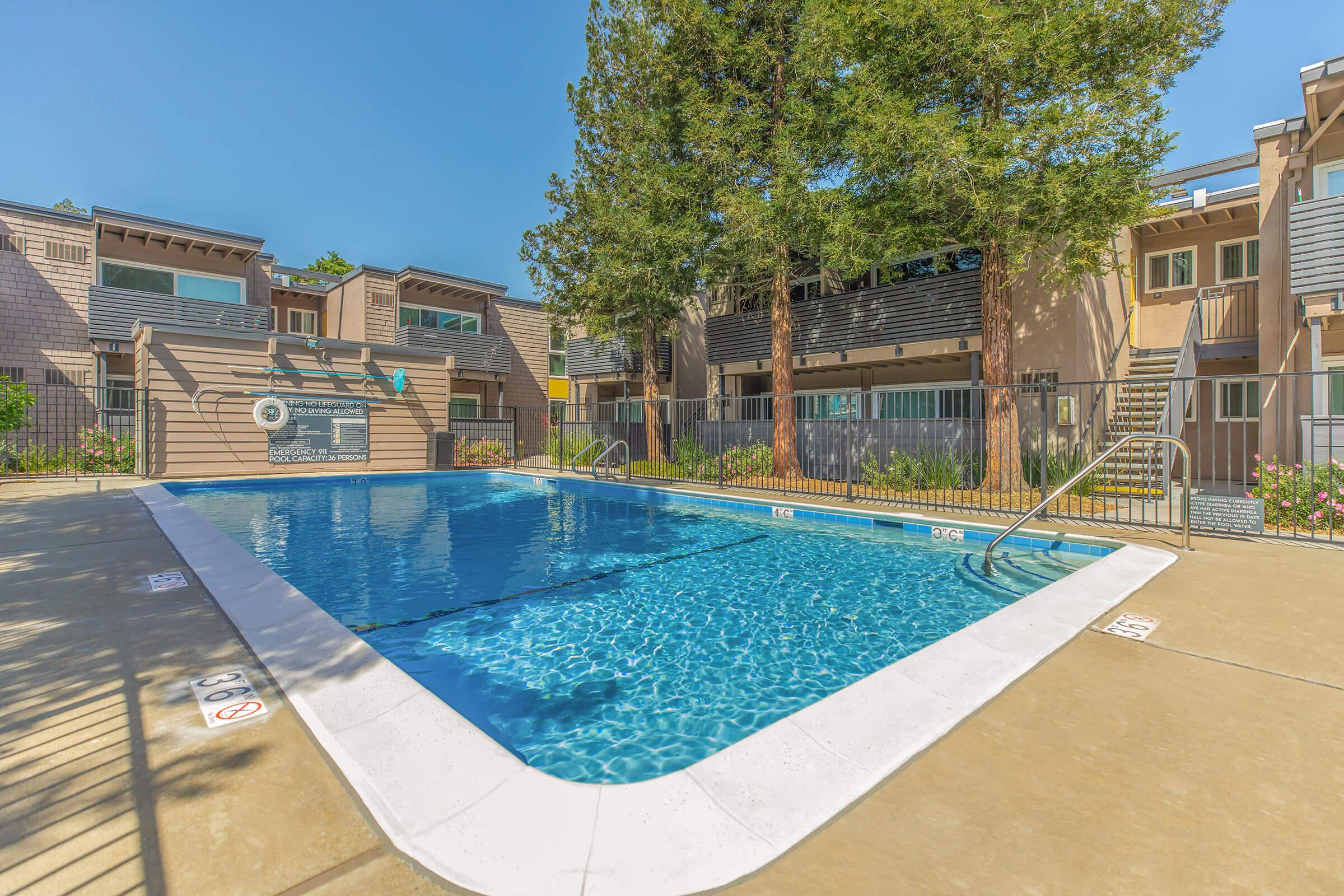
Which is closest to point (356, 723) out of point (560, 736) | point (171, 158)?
point (560, 736)

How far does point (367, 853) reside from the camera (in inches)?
58.6

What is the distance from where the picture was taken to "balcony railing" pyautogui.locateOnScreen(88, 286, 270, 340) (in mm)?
14102

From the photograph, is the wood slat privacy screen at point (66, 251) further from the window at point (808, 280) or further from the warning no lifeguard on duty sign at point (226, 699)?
the warning no lifeguard on duty sign at point (226, 699)

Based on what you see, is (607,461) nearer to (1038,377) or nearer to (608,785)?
(1038,377)

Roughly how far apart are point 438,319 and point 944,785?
71.6 ft

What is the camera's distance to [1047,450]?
8547mm

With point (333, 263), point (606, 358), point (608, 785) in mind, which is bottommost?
point (608, 785)

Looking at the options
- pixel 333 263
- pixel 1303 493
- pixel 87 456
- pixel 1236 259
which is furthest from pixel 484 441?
pixel 333 263

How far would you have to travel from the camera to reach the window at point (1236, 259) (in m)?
11.1

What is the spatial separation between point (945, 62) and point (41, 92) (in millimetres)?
38312

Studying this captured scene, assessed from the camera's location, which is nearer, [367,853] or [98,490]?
[367,853]

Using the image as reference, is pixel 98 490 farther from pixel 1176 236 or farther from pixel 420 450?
pixel 1176 236

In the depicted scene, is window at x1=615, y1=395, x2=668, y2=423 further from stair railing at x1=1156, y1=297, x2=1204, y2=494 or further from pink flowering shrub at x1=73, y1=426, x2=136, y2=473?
pink flowering shrub at x1=73, y1=426, x2=136, y2=473

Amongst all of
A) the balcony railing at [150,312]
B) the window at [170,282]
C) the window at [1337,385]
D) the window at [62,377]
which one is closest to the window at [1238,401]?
the window at [1337,385]
